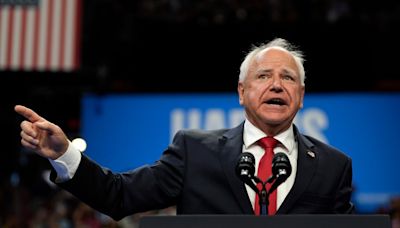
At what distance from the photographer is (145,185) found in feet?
6.57

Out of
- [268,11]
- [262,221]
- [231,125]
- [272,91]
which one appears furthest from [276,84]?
[268,11]

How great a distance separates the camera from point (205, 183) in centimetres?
202

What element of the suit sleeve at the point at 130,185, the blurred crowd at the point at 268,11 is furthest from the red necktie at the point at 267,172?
the blurred crowd at the point at 268,11

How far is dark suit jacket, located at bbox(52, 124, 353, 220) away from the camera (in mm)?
1938

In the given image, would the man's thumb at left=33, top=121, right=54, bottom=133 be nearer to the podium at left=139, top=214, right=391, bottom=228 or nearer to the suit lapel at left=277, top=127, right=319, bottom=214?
the podium at left=139, top=214, right=391, bottom=228

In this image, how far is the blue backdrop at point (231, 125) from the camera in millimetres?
6574

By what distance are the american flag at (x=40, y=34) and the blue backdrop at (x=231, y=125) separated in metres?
1.18

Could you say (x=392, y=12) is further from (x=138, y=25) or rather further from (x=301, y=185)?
(x=301, y=185)

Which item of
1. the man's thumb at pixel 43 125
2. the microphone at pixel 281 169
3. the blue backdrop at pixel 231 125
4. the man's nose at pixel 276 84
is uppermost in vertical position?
the man's nose at pixel 276 84

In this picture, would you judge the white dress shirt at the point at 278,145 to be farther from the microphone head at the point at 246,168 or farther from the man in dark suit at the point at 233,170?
the microphone head at the point at 246,168

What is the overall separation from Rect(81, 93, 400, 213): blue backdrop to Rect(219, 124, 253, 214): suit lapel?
14.6 ft

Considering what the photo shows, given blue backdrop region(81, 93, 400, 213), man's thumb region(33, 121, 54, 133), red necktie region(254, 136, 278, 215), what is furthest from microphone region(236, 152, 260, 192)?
blue backdrop region(81, 93, 400, 213)

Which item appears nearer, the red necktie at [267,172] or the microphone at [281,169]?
the microphone at [281,169]

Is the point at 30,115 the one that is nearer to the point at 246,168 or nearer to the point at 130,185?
the point at 130,185
